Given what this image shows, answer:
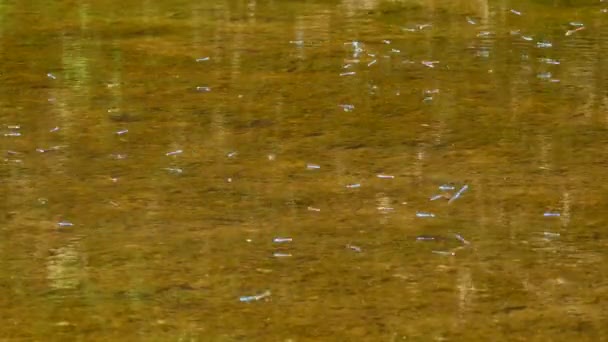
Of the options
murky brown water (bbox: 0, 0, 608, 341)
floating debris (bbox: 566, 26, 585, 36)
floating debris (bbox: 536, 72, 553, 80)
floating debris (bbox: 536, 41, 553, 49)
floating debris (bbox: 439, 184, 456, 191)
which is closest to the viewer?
murky brown water (bbox: 0, 0, 608, 341)

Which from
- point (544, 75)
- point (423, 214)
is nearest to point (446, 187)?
point (423, 214)

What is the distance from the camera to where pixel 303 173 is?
10.6 ft

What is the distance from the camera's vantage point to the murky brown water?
100.0 inches

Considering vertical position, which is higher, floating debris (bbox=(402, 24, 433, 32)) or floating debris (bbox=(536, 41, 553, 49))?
floating debris (bbox=(402, 24, 433, 32))

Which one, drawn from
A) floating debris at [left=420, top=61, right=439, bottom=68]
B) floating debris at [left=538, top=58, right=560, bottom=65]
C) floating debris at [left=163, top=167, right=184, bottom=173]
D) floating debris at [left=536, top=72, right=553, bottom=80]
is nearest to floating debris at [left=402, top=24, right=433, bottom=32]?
floating debris at [left=420, top=61, right=439, bottom=68]

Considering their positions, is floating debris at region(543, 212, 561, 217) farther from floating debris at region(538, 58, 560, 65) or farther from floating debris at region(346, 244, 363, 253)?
floating debris at region(538, 58, 560, 65)

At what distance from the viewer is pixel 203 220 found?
296 centimetres

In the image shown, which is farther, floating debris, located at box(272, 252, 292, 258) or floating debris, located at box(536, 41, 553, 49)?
floating debris, located at box(536, 41, 553, 49)

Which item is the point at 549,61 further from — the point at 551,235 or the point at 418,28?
the point at 551,235

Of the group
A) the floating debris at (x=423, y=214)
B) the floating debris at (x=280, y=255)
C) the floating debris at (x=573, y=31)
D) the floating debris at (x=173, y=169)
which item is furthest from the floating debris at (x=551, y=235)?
the floating debris at (x=573, y=31)

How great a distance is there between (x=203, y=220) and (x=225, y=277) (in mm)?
312

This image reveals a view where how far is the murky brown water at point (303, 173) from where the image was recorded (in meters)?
2.54

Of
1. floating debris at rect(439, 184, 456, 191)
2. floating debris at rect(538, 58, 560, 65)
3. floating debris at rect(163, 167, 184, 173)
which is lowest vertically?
floating debris at rect(439, 184, 456, 191)

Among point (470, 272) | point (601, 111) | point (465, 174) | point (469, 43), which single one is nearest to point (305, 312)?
point (470, 272)
